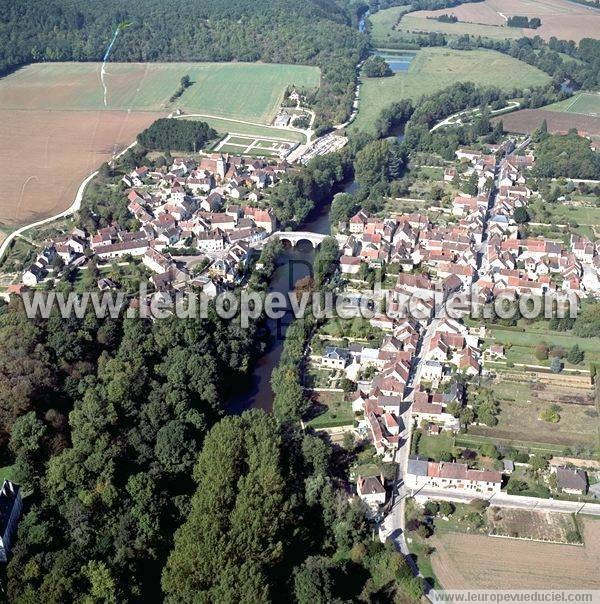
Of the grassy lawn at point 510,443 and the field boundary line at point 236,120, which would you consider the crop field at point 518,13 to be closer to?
the field boundary line at point 236,120

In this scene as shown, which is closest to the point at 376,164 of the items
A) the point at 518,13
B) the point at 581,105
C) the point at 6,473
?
the point at 581,105

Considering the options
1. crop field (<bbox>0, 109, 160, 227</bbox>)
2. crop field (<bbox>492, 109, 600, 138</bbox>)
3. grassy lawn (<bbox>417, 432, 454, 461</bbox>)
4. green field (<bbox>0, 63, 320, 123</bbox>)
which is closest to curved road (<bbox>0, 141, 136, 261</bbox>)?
crop field (<bbox>0, 109, 160, 227</bbox>)

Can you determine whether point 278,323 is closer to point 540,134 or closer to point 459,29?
point 540,134

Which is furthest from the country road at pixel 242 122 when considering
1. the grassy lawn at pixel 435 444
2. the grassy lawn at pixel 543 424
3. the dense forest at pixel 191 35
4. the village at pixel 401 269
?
the grassy lawn at pixel 435 444

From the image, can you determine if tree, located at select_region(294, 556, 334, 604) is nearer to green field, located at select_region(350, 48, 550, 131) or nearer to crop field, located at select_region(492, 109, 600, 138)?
green field, located at select_region(350, 48, 550, 131)

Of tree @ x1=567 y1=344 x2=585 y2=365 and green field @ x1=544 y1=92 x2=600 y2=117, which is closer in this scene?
tree @ x1=567 y1=344 x2=585 y2=365

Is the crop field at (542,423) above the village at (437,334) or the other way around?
the other way around
